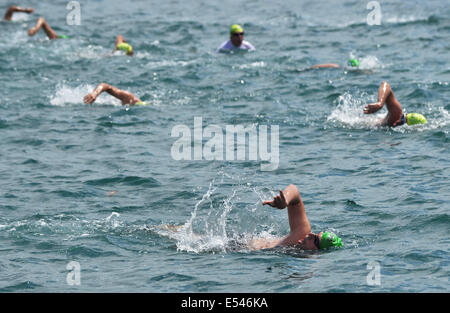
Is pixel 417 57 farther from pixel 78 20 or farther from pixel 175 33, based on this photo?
pixel 78 20

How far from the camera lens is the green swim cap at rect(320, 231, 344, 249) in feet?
34.9

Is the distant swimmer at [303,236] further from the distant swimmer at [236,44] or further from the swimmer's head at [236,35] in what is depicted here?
the distant swimmer at [236,44]

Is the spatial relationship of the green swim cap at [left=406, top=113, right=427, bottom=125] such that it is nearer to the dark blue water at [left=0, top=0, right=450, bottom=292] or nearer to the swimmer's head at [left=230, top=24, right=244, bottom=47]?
the dark blue water at [left=0, top=0, right=450, bottom=292]

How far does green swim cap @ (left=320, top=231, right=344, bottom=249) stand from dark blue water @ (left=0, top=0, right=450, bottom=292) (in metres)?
0.12

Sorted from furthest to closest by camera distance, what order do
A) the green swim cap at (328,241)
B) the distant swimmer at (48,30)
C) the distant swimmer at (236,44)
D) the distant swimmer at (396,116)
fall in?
the distant swimmer at (48,30)
the distant swimmer at (236,44)
the distant swimmer at (396,116)
the green swim cap at (328,241)

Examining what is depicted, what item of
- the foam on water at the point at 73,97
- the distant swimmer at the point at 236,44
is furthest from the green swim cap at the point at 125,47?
the foam on water at the point at 73,97

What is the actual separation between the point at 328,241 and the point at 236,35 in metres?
13.8

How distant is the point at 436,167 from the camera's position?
13875mm

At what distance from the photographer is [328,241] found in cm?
1064

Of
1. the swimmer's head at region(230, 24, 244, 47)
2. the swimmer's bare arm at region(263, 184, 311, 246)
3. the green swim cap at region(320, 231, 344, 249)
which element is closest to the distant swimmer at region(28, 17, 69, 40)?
the swimmer's head at region(230, 24, 244, 47)

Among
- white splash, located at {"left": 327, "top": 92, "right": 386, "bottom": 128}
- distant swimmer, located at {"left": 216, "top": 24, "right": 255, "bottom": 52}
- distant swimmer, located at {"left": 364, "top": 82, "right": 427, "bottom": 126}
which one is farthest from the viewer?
distant swimmer, located at {"left": 216, "top": 24, "right": 255, "bottom": 52}

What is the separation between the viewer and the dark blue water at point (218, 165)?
402 inches

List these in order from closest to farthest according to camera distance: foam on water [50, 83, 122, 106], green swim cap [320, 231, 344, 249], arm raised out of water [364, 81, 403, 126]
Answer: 1. green swim cap [320, 231, 344, 249]
2. arm raised out of water [364, 81, 403, 126]
3. foam on water [50, 83, 122, 106]

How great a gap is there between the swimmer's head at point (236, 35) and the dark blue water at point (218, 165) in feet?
1.92
